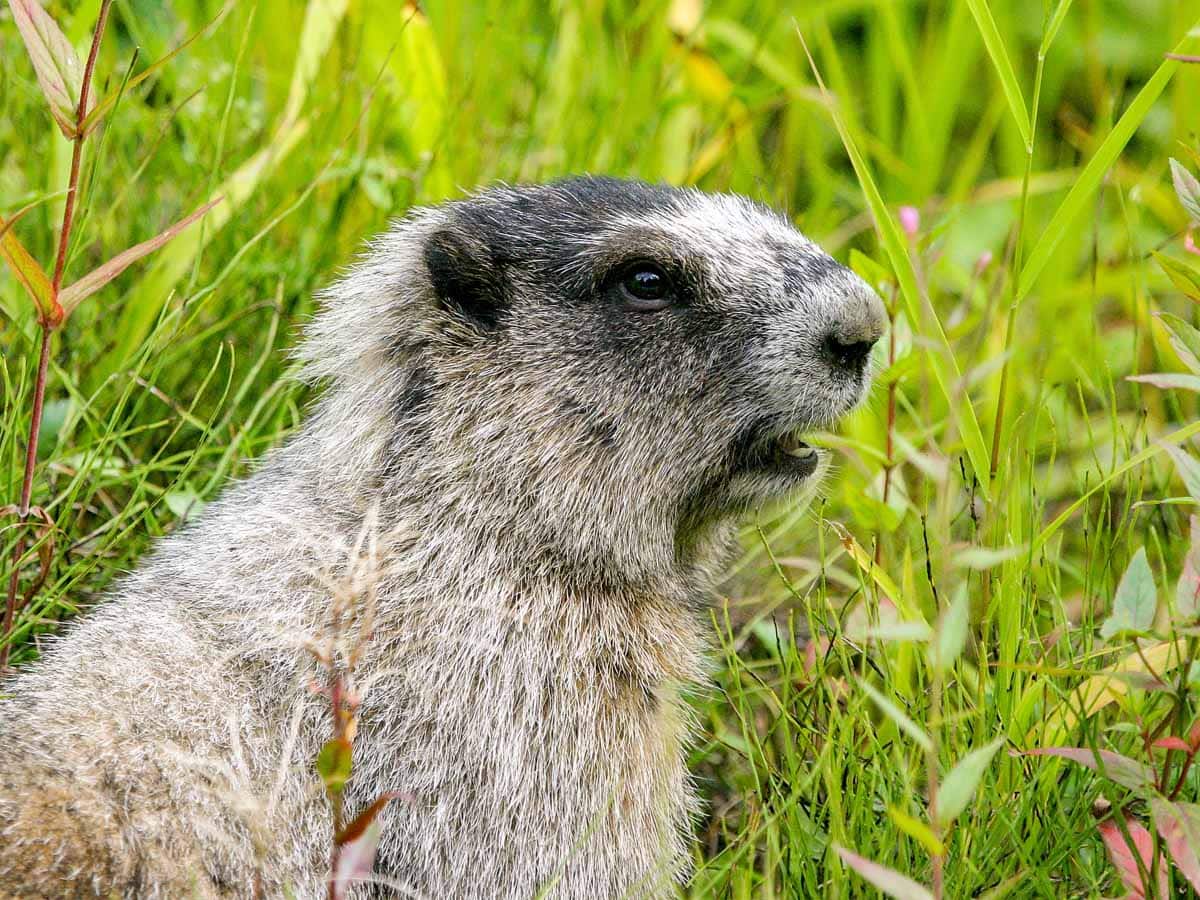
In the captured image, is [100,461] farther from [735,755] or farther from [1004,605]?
[1004,605]

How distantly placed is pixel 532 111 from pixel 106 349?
2.06 metres

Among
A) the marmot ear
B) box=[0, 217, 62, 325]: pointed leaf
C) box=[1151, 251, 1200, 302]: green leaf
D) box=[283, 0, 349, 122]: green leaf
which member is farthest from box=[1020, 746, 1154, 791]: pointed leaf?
box=[283, 0, 349, 122]: green leaf

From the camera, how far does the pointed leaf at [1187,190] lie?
2.92 metres

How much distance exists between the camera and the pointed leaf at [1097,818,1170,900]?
287cm

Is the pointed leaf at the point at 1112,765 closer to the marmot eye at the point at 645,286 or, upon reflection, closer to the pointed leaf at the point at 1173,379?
the pointed leaf at the point at 1173,379

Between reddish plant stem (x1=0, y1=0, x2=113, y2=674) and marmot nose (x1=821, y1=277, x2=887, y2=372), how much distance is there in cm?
186

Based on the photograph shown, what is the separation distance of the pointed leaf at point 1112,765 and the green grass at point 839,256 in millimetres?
132

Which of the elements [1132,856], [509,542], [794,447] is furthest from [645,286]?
[1132,856]

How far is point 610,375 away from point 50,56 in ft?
4.98

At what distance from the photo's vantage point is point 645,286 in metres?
3.74

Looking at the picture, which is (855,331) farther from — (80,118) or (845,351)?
(80,118)

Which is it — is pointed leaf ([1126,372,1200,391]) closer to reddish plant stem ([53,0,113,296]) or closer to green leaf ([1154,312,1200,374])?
green leaf ([1154,312,1200,374])

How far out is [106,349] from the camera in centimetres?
473

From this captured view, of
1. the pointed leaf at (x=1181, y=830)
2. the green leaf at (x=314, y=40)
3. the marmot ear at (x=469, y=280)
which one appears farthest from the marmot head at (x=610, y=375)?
the green leaf at (x=314, y=40)
